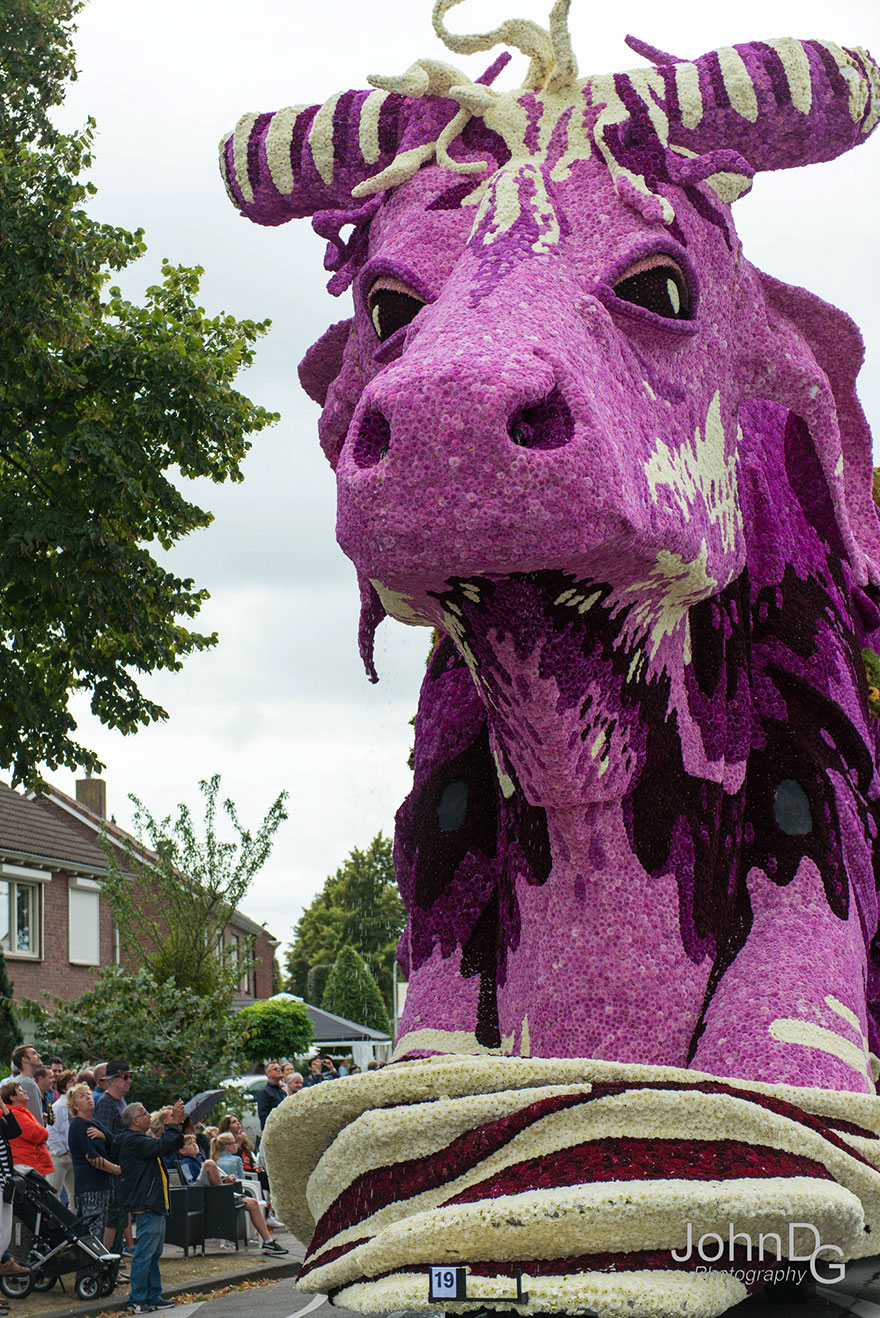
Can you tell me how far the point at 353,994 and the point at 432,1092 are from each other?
49.2 m

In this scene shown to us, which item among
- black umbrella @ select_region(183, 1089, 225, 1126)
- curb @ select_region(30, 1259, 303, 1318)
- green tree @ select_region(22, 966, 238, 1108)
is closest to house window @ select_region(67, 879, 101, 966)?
green tree @ select_region(22, 966, 238, 1108)

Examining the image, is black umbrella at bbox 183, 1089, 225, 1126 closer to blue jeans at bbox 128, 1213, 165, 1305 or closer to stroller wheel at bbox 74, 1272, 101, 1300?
stroller wheel at bbox 74, 1272, 101, 1300

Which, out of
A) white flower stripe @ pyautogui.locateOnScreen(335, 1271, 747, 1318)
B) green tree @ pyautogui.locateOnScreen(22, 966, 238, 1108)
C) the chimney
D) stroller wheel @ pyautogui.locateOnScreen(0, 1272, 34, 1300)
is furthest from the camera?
the chimney

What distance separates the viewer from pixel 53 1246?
10.9m

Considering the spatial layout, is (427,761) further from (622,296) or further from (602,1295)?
(602,1295)

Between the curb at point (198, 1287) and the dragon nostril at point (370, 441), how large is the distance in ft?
27.2

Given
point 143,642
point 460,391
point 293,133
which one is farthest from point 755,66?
point 143,642

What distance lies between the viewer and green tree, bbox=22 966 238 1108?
55.8ft

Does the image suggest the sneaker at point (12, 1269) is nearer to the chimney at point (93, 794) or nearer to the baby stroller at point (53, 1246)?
the baby stroller at point (53, 1246)

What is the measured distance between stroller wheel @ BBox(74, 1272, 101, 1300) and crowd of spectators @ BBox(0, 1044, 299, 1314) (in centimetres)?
40

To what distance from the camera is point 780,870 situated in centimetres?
295

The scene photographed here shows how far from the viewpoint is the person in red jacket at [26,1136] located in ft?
35.3

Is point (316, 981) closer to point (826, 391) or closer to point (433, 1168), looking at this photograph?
point (826, 391)

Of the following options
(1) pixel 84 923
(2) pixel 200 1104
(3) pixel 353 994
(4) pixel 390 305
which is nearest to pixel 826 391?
(4) pixel 390 305
